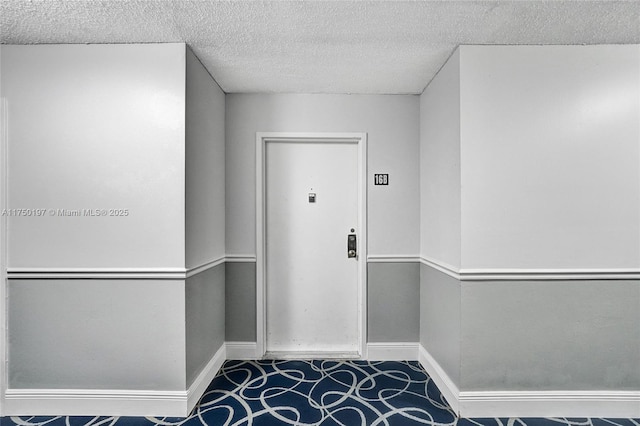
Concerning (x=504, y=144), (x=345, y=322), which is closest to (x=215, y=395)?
(x=345, y=322)

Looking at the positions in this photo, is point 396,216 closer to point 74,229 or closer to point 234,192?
point 234,192

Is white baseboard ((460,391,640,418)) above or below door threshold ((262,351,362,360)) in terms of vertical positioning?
above

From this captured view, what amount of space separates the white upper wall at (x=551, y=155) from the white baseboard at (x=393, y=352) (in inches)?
46.3

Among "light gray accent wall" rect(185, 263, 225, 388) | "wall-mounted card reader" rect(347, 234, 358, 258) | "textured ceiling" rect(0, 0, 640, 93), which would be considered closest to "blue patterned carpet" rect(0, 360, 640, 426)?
"light gray accent wall" rect(185, 263, 225, 388)

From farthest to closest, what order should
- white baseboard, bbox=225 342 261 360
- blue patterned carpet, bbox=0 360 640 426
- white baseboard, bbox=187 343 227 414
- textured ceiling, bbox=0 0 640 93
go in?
white baseboard, bbox=225 342 261 360, white baseboard, bbox=187 343 227 414, blue patterned carpet, bbox=0 360 640 426, textured ceiling, bbox=0 0 640 93

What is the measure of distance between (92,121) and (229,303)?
1.70m

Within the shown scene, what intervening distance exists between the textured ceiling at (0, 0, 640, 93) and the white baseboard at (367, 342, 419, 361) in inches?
88.6

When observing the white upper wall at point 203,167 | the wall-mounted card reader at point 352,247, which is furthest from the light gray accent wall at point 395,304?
the white upper wall at point 203,167

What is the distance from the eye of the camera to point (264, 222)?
292 cm

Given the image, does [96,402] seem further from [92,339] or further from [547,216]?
[547,216]

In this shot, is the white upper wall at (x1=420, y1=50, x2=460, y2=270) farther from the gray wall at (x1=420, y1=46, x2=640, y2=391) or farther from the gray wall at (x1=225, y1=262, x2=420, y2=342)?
the gray wall at (x1=225, y1=262, x2=420, y2=342)

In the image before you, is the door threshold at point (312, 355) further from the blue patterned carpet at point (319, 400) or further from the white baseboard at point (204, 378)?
the white baseboard at point (204, 378)

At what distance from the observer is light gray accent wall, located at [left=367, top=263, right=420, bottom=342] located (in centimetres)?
289

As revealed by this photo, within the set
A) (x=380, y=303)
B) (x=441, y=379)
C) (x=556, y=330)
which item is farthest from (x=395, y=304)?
(x=556, y=330)
